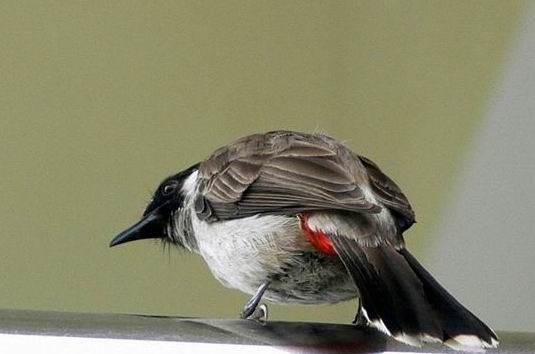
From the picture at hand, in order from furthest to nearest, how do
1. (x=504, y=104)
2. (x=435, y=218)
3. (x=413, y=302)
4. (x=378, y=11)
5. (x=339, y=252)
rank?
1. (x=378, y=11)
2. (x=435, y=218)
3. (x=504, y=104)
4. (x=339, y=252)
5. (x=413, y=302)

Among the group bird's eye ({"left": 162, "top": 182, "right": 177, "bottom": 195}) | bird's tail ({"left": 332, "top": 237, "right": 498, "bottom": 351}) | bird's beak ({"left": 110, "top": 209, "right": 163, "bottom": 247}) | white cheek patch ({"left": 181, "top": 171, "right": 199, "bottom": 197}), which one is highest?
bird's tail ({"left": 332, "top": 237, "right": 498, "bottom": 351})

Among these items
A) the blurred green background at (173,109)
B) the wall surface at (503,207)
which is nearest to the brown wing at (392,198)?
the wall surface at (503,207)

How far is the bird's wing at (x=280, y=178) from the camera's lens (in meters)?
1.34

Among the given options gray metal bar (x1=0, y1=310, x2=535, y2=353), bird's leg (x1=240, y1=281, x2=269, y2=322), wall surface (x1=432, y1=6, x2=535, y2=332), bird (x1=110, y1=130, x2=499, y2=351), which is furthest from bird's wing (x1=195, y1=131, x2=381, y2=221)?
wall surface (x1=432, y1=6, x2=535, y2=332)

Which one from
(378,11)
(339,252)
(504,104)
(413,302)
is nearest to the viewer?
(413,302)

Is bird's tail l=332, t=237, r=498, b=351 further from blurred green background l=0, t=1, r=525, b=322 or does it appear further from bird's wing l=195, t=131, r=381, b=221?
blurred green background l=0, t=1, r=525, b=322

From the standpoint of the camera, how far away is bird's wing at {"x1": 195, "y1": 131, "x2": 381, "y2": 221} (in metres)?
1.34

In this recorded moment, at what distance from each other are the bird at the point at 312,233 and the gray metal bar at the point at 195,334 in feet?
0.30

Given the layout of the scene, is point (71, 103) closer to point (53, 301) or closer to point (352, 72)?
point (53, 301)

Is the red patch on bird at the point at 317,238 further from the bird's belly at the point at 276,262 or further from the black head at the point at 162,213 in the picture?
the black head at the point at 162,213

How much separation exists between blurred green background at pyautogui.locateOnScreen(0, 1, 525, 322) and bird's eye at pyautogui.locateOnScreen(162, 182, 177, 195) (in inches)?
27.6

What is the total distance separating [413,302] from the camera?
1102 millimetres

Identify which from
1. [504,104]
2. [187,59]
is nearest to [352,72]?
[187,59]

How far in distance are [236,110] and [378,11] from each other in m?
0.44
